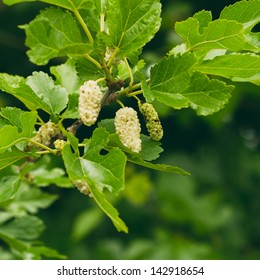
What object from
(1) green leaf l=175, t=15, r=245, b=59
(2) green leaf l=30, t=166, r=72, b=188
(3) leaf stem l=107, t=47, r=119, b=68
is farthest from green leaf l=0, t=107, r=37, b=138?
(2) green leaf l=30, t=166, r=72, b=188

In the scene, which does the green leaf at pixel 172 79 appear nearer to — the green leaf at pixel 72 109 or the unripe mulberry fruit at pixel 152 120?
the unripe mulberry fruit at pixel 152 120

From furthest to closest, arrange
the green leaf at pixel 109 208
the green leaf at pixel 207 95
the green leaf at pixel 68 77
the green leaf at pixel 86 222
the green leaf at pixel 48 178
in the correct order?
the green leaf at pixel 86 222 → the green leaf at pixel 48 178 → the green leaf at pixel 68 77 → the green leaf at pixel 207 95 → the green leaf at pixel 109 208

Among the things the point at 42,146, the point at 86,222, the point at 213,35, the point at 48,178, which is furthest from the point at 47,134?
the point at 86,222

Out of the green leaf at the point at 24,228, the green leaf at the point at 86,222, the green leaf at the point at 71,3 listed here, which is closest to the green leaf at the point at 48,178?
the green leaf at the point at 24,228

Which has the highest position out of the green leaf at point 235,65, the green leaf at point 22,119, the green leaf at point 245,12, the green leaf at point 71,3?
the green leaf at point 71,3

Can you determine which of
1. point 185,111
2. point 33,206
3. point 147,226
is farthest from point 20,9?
point 33,206

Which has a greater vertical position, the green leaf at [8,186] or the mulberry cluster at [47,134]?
the mulberry cluster at [47,134]
